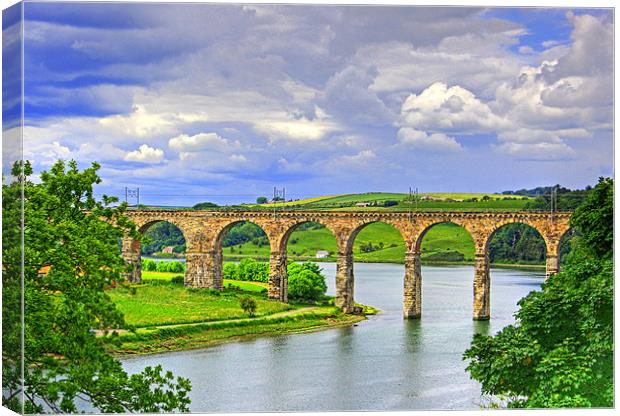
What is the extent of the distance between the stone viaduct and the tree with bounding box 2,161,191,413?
26045mm

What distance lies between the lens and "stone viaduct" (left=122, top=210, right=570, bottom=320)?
44.8m

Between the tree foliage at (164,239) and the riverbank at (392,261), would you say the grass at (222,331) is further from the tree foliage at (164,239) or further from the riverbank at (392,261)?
the tree foliage at (164,239)

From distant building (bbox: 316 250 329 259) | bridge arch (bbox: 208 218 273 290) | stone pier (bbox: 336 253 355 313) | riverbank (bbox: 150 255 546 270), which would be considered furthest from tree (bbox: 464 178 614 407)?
distant building (bbox: 316 250 329 259)

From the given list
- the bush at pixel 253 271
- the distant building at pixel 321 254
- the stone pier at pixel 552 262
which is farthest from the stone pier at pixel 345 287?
the distant building at pixel 321 254

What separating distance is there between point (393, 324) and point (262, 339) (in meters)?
6.38

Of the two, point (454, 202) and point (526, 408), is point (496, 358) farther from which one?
point (454, 202)

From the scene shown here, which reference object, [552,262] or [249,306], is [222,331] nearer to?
[249,306]

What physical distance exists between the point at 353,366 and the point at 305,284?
17.6 meters

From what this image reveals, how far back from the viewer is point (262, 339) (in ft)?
127

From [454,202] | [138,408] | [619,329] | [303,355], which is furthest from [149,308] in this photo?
[619,329]

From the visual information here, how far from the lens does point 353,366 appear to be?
31.6 m

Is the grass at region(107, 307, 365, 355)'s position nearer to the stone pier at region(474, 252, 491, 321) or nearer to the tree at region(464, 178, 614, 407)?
the stone pier at region(474, 252, 491, 321)

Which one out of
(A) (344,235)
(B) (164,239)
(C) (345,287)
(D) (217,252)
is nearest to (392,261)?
(B) (164,239)

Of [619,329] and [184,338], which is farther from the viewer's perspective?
[184,338]
